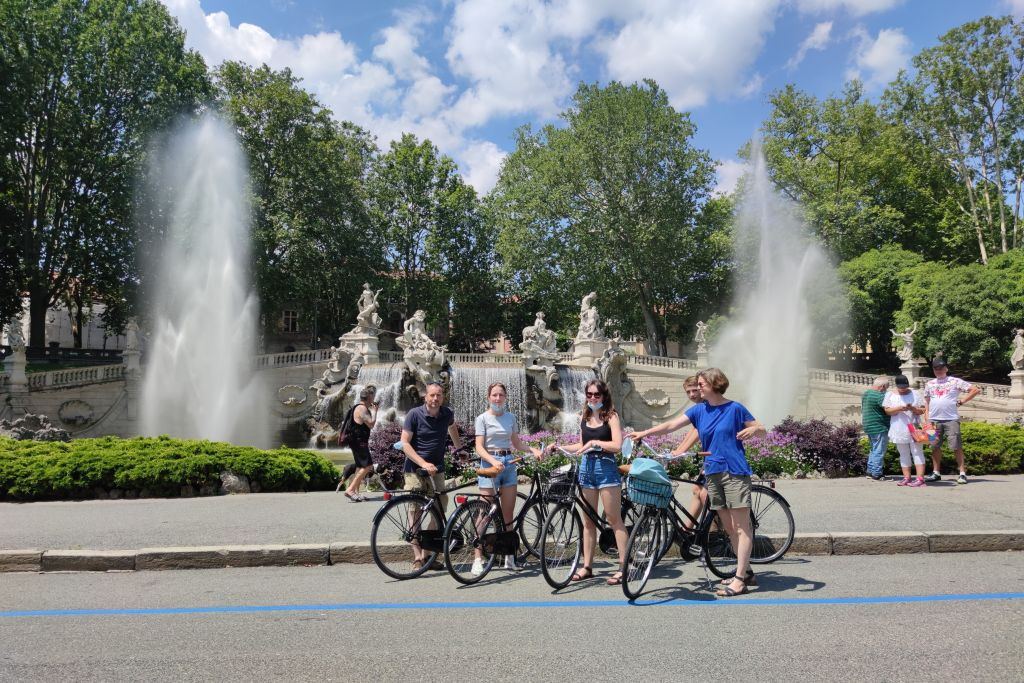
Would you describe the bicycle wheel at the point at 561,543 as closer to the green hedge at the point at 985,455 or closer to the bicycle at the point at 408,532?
the bicycle at the point at 408,532

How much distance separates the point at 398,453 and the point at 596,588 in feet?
22.3

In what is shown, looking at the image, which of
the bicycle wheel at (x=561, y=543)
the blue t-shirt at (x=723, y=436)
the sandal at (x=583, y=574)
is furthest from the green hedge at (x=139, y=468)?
the blue t-shirt at (x=723, y=436)

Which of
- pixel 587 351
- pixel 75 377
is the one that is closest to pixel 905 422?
pixel 587 351

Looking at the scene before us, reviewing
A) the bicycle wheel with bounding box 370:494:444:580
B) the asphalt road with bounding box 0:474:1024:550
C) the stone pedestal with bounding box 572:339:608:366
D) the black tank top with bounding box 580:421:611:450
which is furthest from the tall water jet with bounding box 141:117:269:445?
the black tank top with bounding box 580:421:611:450

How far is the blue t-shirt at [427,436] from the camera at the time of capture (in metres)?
6.93

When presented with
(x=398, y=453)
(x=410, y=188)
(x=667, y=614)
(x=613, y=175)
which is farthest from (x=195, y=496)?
(x=410, y=188)

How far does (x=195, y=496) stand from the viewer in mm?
11195

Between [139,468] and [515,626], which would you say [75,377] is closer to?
[139,468]

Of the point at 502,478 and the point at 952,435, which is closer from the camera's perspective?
the point at 502,478

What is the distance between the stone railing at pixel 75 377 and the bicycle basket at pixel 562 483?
2804cm

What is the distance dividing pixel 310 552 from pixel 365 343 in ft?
85.3

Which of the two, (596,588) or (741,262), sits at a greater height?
(741,262)

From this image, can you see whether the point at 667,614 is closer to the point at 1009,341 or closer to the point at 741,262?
the point at 1009,341

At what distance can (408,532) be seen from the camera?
6695 mm
